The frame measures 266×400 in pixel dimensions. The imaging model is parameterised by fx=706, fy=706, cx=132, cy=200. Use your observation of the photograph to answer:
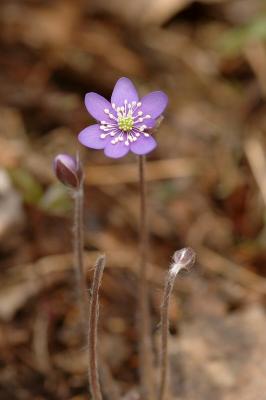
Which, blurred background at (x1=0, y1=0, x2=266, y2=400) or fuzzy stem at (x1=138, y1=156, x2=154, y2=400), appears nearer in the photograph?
fuzzy stem at (x1=138, y1=156, x2=154, y2=400)

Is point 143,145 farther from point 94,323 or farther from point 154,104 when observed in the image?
point 94,323

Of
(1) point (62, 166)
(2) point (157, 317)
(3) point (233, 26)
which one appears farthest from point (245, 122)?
(1) point (62, 166)

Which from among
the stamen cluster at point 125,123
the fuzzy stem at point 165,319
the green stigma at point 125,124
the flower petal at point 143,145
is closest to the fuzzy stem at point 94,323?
the fuzzy stem at point 165,319

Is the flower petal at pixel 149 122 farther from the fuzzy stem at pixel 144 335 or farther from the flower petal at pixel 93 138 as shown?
the fuzzy stem at pixel 144 335

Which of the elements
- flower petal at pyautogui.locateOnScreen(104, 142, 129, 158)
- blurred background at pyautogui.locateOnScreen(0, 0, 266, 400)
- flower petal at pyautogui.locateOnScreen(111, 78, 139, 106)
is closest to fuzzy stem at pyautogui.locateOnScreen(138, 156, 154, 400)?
blurred background at pyautogui.locateOnScreen(0, 0, 266, 400)

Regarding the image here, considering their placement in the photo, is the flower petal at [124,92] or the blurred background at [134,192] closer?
the flower petal at [124,92]

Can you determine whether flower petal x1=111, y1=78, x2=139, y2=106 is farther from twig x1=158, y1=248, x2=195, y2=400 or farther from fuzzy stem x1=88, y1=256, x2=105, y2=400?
fuzzy stem x1=88, y1=256, x2=105, y2=400
